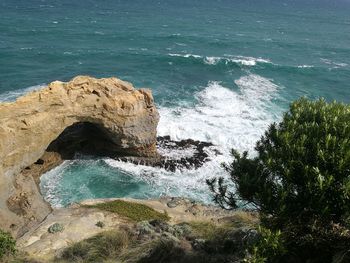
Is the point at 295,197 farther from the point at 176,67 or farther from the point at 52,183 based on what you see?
the point at 176,67

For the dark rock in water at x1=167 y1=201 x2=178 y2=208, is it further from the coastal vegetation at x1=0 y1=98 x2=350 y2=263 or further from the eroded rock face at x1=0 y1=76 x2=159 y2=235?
the coastal vegetation at x1=0 y1=98 x2=350 y2=263

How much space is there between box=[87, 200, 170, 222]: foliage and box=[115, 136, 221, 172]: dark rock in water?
8.05 meters

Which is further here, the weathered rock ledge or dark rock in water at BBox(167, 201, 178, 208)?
dark rock in water at BBox(167, 201, 178, 208)

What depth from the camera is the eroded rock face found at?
1055 inches

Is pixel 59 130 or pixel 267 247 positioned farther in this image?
pixel 59 130

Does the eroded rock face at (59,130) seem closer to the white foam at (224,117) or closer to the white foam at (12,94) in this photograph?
the white foam at (224,117)

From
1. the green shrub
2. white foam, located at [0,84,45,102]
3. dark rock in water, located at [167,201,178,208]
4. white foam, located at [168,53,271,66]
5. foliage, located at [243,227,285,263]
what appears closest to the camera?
foliage, located at [243,227,285,263]

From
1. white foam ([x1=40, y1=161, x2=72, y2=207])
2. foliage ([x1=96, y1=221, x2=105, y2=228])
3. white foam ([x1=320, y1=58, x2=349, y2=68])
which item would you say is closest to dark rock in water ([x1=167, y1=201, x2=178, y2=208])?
foliage ([x1=96, y1=221, x2=105, y2=228])

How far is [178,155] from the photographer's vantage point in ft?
122

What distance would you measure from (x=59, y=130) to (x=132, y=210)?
796 centimetres

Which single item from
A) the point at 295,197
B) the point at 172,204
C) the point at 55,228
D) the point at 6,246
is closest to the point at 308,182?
the point at 295,197

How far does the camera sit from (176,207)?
2898 centimetres

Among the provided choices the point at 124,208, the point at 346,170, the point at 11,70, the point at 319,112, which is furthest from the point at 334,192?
the point at 11,70

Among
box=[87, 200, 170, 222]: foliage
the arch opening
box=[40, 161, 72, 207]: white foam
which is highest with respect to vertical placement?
the arch opening
